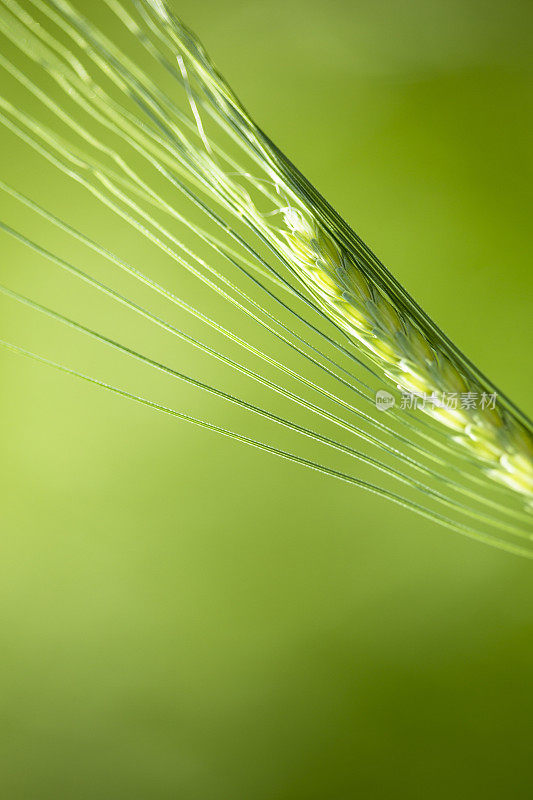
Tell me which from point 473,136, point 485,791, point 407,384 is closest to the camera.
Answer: point 407,384

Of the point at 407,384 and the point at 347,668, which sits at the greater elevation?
the point at 407,384

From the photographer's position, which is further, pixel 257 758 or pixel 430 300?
pixel 257 758

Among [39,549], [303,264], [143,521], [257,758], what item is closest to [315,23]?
[303,264]

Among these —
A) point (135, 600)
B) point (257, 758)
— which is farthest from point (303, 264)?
point (257, 758)

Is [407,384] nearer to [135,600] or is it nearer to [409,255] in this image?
[409,255]

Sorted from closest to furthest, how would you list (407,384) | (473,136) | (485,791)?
(407,384) → (473,136) → (485,791)

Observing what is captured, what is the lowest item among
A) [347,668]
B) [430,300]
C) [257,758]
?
[257,758]
